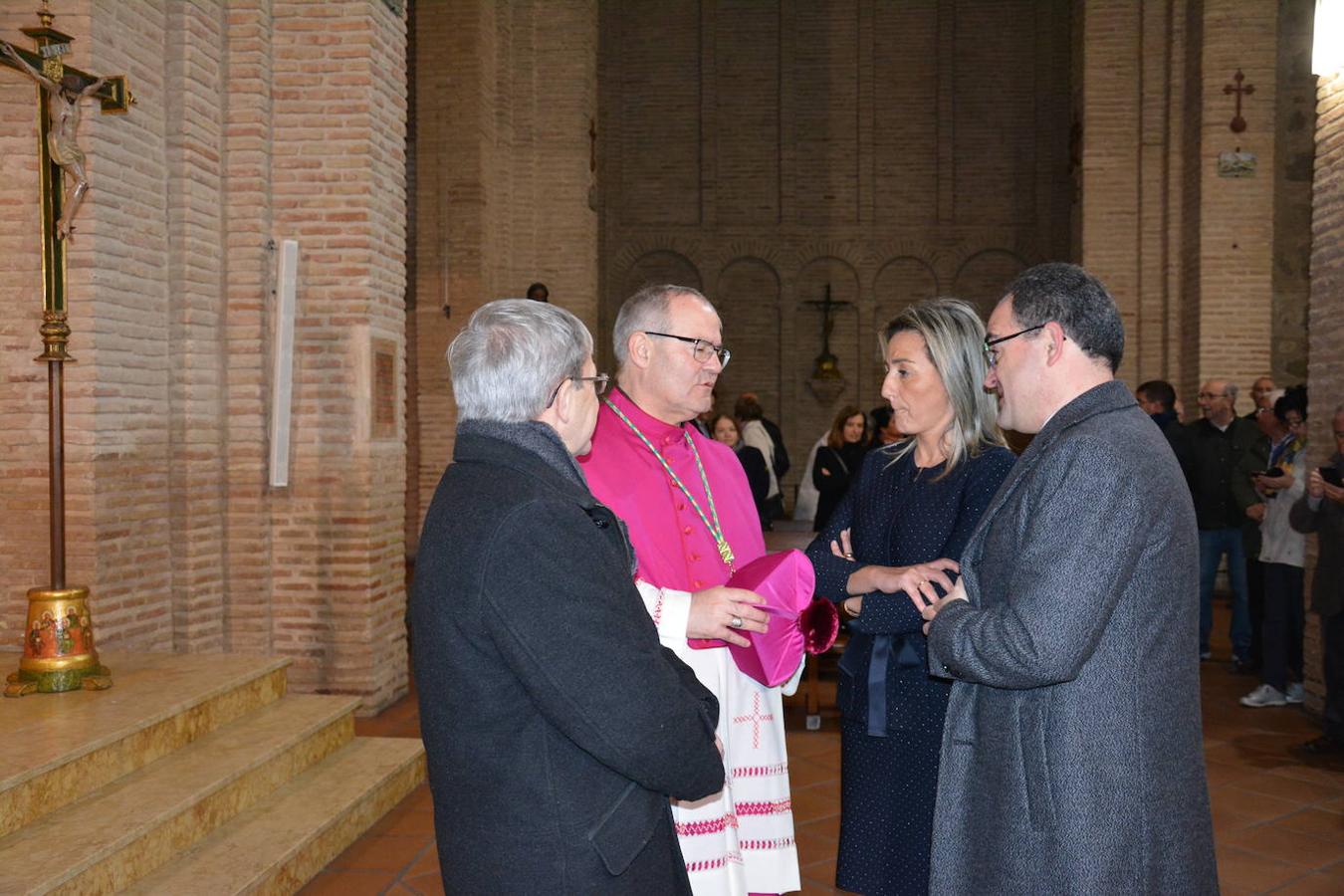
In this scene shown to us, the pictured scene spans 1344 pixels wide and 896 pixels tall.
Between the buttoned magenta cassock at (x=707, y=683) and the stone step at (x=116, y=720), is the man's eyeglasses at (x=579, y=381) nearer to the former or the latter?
the buttoned magenta cassock at (x=707, y=683)

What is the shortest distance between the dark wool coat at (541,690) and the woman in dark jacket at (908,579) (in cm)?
78

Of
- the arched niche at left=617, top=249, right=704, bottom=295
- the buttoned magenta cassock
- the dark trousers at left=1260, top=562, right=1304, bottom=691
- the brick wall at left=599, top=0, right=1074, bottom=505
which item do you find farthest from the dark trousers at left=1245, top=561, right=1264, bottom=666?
the arched niche at left=617, top=249, right=704, bottom=295

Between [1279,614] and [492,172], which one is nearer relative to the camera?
[1279,614]

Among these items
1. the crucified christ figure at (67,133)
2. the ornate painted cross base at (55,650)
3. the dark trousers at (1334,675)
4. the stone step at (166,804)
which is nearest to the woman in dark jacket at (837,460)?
the dark trousers at (1334,675)

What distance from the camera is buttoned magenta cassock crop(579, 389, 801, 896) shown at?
2705 mm

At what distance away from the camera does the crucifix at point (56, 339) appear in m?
4.62

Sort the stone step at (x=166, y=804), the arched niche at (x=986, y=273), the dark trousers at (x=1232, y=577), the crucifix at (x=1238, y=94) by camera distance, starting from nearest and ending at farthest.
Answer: the stone step at (x=166, y=804) → the dark trousers at (x=1232, y=577) → the crucifix at (x=1238, y=94) → the arched niche at (x=986, y=273)

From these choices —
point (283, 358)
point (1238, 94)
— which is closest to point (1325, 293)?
point (1238, 94)

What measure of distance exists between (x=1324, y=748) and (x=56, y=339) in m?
6.27

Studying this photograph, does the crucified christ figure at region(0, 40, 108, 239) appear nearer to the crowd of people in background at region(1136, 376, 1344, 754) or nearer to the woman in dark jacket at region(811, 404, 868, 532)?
the woman in dark jacket at region(811, 404, 868, 532)

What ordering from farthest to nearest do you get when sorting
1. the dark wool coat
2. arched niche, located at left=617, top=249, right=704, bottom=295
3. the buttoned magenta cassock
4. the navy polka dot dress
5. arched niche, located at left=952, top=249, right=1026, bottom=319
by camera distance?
1. arched niche, located at left=617, top=249, right=704, bottom=295
2. arched niche, located at left=952, top=249, right=1026, bottom=319
3. the buttoned magenta cassock
4. the navy polka dot dress
5. the dark wool coat

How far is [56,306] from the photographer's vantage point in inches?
185

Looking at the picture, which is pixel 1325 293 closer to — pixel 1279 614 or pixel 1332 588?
pixel 1332 588

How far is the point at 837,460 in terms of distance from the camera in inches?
336
